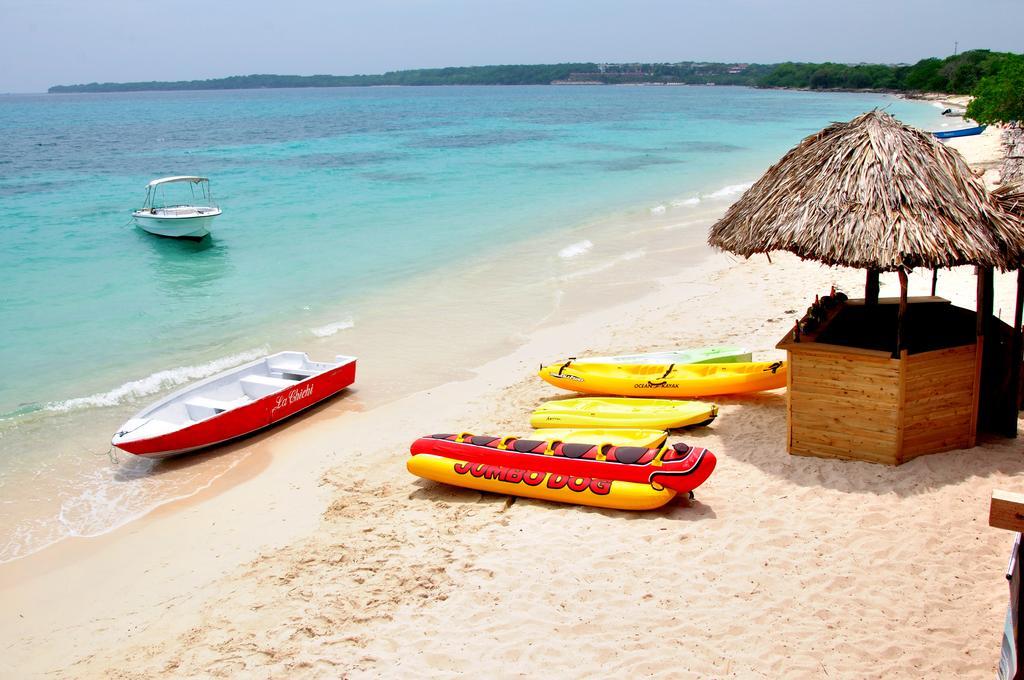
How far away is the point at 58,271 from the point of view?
2036 cm

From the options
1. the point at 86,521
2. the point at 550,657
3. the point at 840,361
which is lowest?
the point at 86,521

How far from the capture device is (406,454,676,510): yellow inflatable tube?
680cm

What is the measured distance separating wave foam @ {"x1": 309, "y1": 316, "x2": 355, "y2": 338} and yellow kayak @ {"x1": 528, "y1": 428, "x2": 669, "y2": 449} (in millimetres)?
7218

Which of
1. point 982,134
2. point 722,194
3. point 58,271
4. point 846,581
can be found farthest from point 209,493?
point 982,134

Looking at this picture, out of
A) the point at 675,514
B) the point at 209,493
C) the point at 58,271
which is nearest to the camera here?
the point at 675,514

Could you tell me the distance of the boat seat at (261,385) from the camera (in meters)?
11.0

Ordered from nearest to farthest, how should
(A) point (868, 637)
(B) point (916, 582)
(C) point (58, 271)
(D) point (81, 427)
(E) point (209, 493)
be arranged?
1. (A) point (868, 637)
2. (B) point (916, 582)
3. (E) point (209, 493)
4. (D) point (81, 427)
5. (C) point (58, 271)

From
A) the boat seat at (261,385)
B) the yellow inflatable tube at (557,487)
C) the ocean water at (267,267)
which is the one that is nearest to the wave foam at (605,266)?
the ocean water at (267,267)

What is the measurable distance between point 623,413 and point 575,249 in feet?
40.9

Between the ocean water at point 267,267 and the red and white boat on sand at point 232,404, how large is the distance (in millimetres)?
419

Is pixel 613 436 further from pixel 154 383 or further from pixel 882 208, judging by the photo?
pixel 154 383

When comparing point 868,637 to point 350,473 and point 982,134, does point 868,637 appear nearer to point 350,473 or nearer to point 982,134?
point 350,473

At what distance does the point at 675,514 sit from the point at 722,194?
24828 millimetres

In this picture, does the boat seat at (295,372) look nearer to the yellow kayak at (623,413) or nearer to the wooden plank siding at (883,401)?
the yellow kayak at (623,413)
